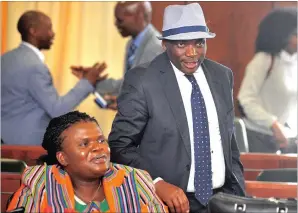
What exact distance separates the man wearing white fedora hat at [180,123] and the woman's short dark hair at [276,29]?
228cm

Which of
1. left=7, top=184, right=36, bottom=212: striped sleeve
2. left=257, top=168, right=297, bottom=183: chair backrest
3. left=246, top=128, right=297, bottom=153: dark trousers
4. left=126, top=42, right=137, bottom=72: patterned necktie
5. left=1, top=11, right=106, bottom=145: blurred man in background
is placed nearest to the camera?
left=7, top=184, right=36, bottom=212: striped sleeve

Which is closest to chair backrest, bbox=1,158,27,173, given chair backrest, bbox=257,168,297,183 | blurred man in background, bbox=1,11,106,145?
blurred man in background, bbox=1,11,106,145

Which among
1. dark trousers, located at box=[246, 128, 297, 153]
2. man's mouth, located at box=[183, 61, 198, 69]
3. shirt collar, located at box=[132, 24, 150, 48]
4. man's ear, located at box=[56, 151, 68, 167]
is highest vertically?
man's mouth, located at box=[183, 61, 198, 69]

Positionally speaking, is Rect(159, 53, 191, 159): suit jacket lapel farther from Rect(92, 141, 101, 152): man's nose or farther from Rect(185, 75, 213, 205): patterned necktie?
Rect(92, 141, 101, 152): man's nose

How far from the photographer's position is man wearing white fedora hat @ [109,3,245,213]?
2.62 meters

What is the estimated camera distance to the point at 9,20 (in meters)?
5.90

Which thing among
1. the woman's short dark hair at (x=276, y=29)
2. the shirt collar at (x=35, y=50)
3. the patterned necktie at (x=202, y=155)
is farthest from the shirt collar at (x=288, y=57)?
the patterned necktie at (x=202, y=155)

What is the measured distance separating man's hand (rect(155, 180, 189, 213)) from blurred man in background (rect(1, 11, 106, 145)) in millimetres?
1727

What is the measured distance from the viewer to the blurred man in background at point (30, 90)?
4051 millimetres

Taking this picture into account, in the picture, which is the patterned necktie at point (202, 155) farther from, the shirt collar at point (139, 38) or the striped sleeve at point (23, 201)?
the shirt collar at point (139, 38)

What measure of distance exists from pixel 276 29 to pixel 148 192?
3391 mm

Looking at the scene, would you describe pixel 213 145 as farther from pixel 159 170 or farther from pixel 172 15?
pixel 172 15

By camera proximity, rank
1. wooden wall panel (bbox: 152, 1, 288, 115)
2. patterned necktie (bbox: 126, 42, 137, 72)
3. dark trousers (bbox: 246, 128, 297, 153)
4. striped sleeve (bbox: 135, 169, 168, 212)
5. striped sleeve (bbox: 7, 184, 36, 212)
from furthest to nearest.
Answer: wooden wall panel (bbox: 152, 1, 288, 115)
dark trousers (bbox: 246, 128, 297, 153)
patterned necktie (bbox: 126, 42, 137, 72)
striped sleeve (bbox: 135, 169, 168, 212)
striped sleeve (bbox: 7, 184, 36, 212)

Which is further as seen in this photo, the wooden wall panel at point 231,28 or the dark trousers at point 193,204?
the wooden wall panel at point 231,28
